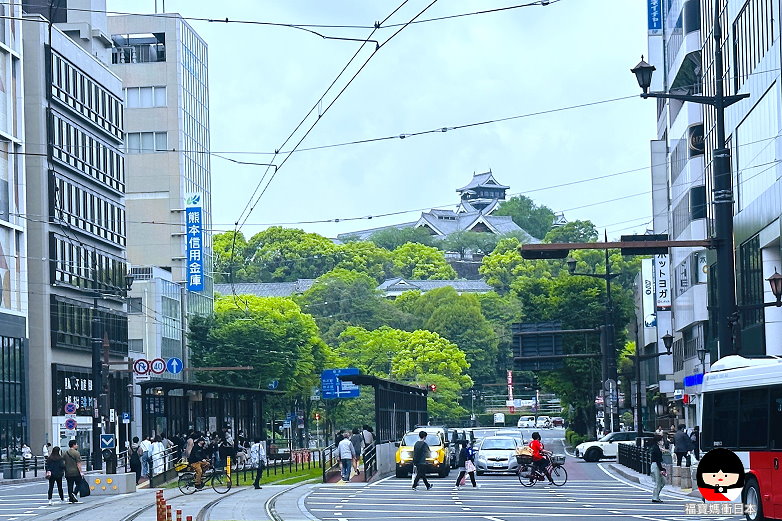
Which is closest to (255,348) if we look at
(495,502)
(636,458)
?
(636,458)

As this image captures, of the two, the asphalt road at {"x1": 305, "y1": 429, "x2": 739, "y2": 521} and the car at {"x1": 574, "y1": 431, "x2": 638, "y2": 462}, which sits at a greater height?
the asphalt road at {"x1": 305, "y1": 429, "x2": 739, "y2": 521}

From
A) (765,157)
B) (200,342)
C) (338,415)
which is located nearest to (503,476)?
(765,157)

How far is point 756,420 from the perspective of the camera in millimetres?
20812

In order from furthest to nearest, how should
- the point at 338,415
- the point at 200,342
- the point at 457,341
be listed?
the point at 457,341 → the point at 338,415 → the point at 200,342

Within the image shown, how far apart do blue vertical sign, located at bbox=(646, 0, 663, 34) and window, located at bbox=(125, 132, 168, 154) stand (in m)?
37.2

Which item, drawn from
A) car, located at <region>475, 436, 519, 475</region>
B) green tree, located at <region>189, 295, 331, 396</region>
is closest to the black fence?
car, located at <region>475, 436, 519, 475</region>

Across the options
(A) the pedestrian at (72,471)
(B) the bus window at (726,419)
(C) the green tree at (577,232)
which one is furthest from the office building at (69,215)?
(C) the green tree at (577,232)

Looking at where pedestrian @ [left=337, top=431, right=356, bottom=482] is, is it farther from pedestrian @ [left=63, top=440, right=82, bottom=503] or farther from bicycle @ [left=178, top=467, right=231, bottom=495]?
pedestrian @ [left=63, top=440, right=82, bottom=503]

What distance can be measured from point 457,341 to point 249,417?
91337 millimetres

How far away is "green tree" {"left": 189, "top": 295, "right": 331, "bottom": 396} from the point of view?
316ft

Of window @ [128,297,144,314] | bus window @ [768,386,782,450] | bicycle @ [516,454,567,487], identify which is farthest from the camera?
window @ [128,297,144,314]

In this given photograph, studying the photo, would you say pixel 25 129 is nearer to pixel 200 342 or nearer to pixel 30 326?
pixel 30 326

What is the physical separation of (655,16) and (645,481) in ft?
162

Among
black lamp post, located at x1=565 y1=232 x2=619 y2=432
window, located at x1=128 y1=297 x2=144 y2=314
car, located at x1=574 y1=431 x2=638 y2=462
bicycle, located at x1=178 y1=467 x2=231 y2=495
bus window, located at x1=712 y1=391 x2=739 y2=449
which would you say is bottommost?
car, located at x1=574 y1=431 x2=638 y2=462
